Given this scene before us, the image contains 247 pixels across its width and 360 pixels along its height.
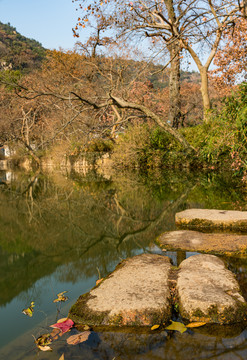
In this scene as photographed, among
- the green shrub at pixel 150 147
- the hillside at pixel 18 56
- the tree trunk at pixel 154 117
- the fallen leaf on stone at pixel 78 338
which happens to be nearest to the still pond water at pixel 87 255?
the fallen leaf on stone at pixel 78 338

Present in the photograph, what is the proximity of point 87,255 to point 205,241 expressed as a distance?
4.58ft

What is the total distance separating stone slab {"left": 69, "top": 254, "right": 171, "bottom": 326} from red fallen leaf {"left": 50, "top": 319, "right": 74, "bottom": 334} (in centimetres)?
5

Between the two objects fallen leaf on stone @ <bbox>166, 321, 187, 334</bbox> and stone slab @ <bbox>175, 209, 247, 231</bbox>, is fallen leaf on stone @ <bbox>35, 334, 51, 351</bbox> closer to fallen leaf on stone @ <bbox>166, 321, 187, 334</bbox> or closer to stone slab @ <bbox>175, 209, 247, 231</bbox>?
fallen leaf on stone @ <bbox>166, 321, 187, 334</bbox>

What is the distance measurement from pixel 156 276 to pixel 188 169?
1177 cm

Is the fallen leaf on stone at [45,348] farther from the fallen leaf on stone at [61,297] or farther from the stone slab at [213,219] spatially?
the stone slab at [213,219]

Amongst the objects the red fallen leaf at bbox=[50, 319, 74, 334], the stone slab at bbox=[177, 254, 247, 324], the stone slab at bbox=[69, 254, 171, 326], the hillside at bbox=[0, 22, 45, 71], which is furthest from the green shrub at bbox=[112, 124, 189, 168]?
the hillside at bbox=[0, 22, 45, 71]

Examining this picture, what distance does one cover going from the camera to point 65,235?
4539mm

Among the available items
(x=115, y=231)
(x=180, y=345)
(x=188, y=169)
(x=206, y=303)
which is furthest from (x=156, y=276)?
(x=188, y=169)

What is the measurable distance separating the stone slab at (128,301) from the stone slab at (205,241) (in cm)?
88

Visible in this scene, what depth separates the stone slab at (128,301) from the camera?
203 centimetres

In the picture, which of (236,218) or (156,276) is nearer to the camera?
(156,276)

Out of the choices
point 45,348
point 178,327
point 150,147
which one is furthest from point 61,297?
point 150,147

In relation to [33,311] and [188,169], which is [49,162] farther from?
[33,311]

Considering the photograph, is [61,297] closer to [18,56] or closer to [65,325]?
[65,325]
